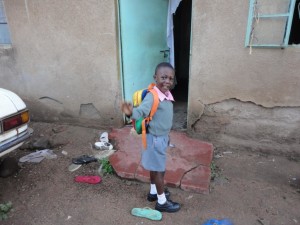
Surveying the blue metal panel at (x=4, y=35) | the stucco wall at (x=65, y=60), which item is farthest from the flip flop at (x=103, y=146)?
the blue metal panel at (x=4, y=35)

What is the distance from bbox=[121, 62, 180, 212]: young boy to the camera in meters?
2.17

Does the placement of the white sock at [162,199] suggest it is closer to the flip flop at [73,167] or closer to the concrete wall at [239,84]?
the flip flop at [73,167]

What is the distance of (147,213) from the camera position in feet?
8.62

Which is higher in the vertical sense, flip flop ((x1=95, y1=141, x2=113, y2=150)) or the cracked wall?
the cracked wall

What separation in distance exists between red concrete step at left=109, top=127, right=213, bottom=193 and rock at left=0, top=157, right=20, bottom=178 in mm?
A: 1293

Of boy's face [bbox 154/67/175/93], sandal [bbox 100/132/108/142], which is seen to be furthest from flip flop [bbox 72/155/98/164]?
boy's face [bbox 154/67/175/93]

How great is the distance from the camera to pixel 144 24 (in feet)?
14.3

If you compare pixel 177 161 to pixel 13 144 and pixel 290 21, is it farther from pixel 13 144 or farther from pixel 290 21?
pixel 290 21

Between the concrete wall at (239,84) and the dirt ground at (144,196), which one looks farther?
the concrete wall at (239,84)

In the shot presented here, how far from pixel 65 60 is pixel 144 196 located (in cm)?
271

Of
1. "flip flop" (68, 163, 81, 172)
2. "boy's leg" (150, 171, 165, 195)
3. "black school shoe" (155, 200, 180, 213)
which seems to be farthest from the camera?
"flip flop" (68, 163, 81, 172)

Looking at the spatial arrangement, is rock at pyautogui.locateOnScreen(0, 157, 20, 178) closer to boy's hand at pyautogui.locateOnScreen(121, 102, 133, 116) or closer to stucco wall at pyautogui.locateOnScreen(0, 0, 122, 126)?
stucco wall at pyautogui.locateOnScreen(0, 0, 122, 126)

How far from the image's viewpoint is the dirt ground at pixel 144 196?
2629mm

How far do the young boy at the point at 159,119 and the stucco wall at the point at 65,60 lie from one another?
76.2 inches
